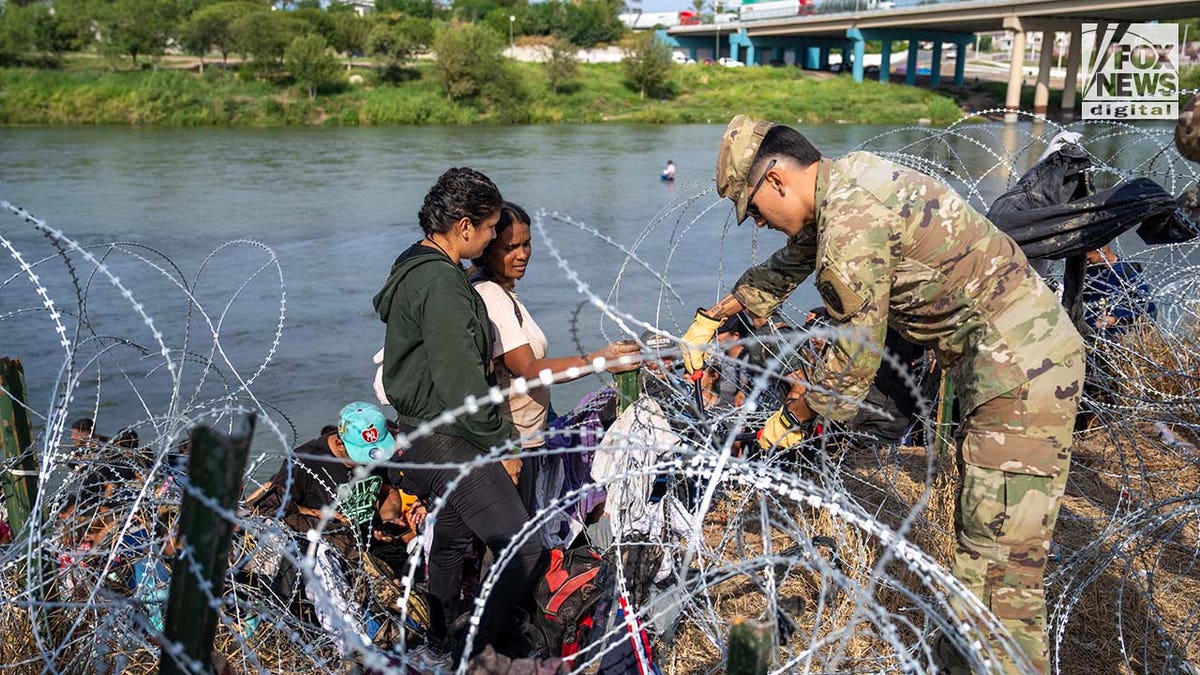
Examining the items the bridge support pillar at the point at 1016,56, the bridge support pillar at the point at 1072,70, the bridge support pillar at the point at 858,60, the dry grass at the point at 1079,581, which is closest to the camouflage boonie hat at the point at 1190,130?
the dry grass at the point at 1079,581

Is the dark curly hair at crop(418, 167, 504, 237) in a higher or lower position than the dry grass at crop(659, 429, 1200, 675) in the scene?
higher

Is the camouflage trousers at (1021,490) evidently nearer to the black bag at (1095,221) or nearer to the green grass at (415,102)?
the black bag at (1095,221)

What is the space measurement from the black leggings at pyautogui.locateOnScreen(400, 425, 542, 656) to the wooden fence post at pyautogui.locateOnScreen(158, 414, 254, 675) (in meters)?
1.42

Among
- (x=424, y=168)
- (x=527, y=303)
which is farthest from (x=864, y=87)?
(x=527, y=303)

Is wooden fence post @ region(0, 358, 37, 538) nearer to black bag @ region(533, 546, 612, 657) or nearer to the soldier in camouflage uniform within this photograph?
black bag @ region(533, 546, 612, 657)

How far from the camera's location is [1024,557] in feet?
8.75

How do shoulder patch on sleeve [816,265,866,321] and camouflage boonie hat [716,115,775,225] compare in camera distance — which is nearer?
shoulder patch on sleeve [816,265,866,321]

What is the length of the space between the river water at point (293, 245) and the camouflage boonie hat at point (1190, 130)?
5.94ft

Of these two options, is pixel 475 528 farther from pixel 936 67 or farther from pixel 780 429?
pixel 936 67

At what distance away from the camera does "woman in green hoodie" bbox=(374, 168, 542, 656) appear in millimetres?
3023

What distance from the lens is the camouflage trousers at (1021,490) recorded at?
2.64m

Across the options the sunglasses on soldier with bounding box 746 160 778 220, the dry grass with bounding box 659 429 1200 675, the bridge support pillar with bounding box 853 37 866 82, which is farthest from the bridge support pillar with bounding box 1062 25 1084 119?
the sunglasses on soldier with bounding box 746 160 778 220

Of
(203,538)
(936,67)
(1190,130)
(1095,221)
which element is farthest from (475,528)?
(936,67)

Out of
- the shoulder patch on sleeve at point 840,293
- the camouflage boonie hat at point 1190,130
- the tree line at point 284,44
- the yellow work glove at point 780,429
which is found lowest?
the yellow work glove at point 780,429
